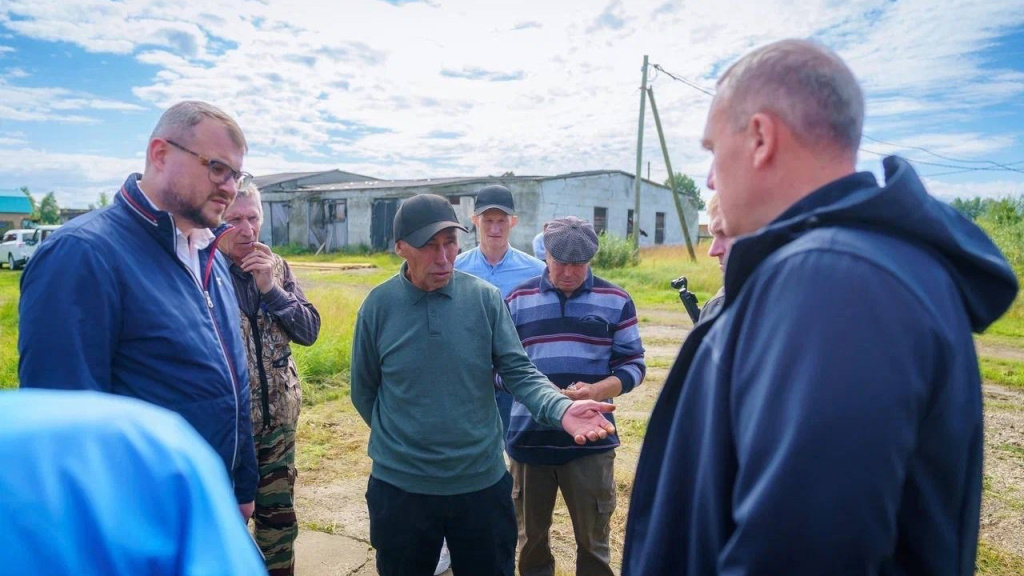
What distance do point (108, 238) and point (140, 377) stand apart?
0.47 m

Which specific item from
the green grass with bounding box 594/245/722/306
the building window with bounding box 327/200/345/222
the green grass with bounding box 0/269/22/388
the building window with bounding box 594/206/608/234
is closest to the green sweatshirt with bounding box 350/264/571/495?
the green grass with bounding box 0/269/22/388

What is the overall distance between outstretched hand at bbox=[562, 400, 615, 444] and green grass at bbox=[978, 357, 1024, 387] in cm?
716

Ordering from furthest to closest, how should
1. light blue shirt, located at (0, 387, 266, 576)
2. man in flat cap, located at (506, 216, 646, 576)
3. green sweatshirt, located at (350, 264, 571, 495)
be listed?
man in flat cap, located at (506, 216, 646, 576) → green sweatshirt, located at (350, 264, 571, 495) → light blue shirt, located at (0, 387, 266, 576)

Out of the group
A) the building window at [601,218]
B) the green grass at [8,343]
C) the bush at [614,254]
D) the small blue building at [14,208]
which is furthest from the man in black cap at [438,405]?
the small blue building at [14,208]

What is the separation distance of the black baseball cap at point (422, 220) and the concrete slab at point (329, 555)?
207 centimetres

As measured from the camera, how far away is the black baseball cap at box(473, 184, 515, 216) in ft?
15.1

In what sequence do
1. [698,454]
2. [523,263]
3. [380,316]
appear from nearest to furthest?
[698,454], [380,316], [523,263]

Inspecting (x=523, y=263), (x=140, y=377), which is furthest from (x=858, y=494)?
(x=523, y=263)

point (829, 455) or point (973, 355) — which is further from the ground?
point (973, 355)

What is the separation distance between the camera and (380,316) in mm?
2939

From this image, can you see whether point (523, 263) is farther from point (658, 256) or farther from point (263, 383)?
point (658, 256)

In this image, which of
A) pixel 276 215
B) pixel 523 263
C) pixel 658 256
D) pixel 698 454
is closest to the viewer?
pixel 698 454

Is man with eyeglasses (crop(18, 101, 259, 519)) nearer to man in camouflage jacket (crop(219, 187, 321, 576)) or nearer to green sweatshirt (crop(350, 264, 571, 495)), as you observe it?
man in camouflage jacket (crop(219, 187, 321, 576))

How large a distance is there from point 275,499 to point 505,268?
84.6 inches
